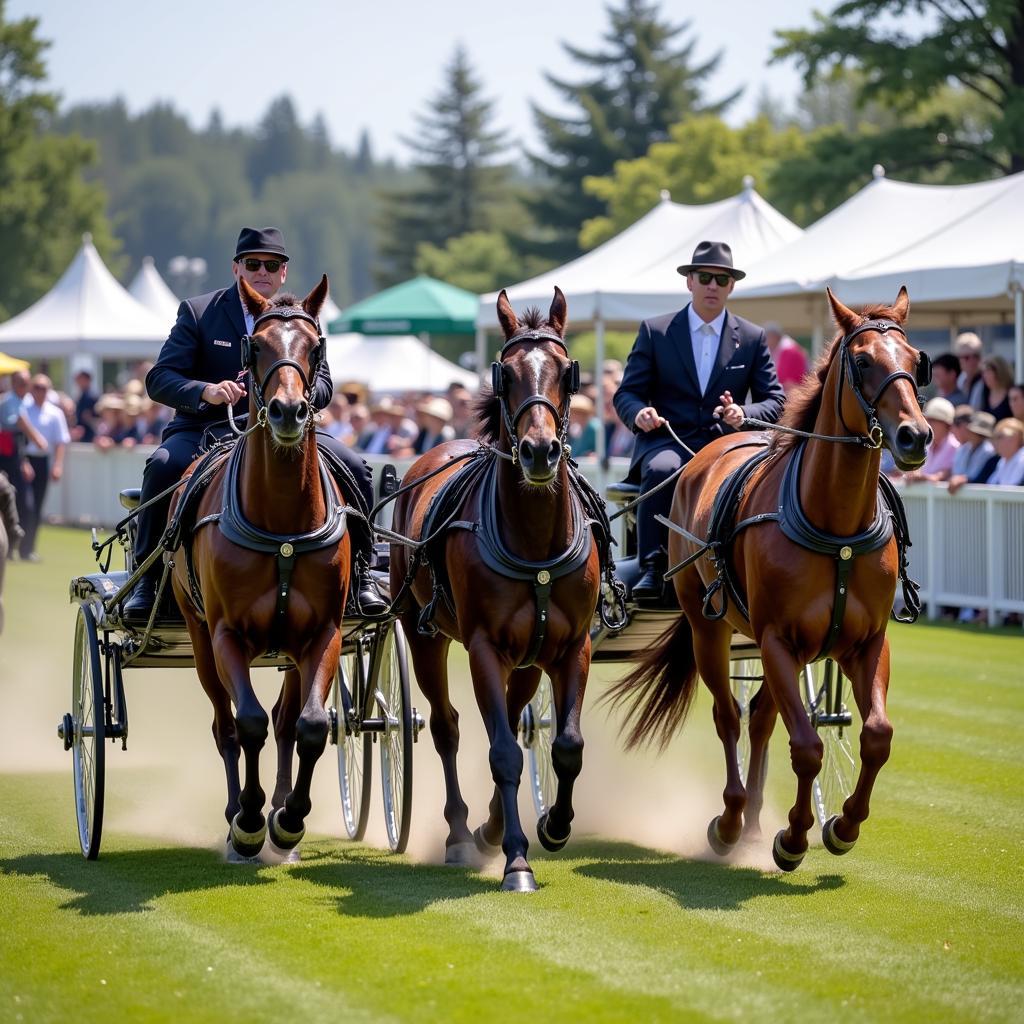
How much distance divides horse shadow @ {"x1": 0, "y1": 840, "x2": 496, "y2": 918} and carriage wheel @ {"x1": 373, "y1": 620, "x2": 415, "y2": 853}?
23cm

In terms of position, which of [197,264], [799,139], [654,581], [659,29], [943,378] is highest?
[659,29]

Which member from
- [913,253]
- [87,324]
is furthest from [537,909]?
[87,324]

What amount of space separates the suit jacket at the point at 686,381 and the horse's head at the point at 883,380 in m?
1.81

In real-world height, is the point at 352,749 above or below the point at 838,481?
below

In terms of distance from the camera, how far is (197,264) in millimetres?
56625

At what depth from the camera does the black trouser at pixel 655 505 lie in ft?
28.9

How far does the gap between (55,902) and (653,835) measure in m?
2.94

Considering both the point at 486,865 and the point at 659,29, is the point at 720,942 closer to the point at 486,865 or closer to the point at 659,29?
the point at 486,865

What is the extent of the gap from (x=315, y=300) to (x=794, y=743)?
2601 mm

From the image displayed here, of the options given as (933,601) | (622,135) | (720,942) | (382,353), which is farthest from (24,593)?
(622,135)

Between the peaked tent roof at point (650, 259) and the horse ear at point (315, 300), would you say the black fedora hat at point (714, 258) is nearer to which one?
the horse ear at point (315, 300)

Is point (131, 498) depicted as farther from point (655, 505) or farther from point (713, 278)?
point (713, 278)

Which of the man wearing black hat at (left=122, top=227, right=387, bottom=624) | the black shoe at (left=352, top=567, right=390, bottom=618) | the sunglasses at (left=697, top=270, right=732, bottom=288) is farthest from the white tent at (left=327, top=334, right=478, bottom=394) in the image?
the black shoe at (left=352, top=567, right=390, bottom=618)

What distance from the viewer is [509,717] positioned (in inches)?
298
